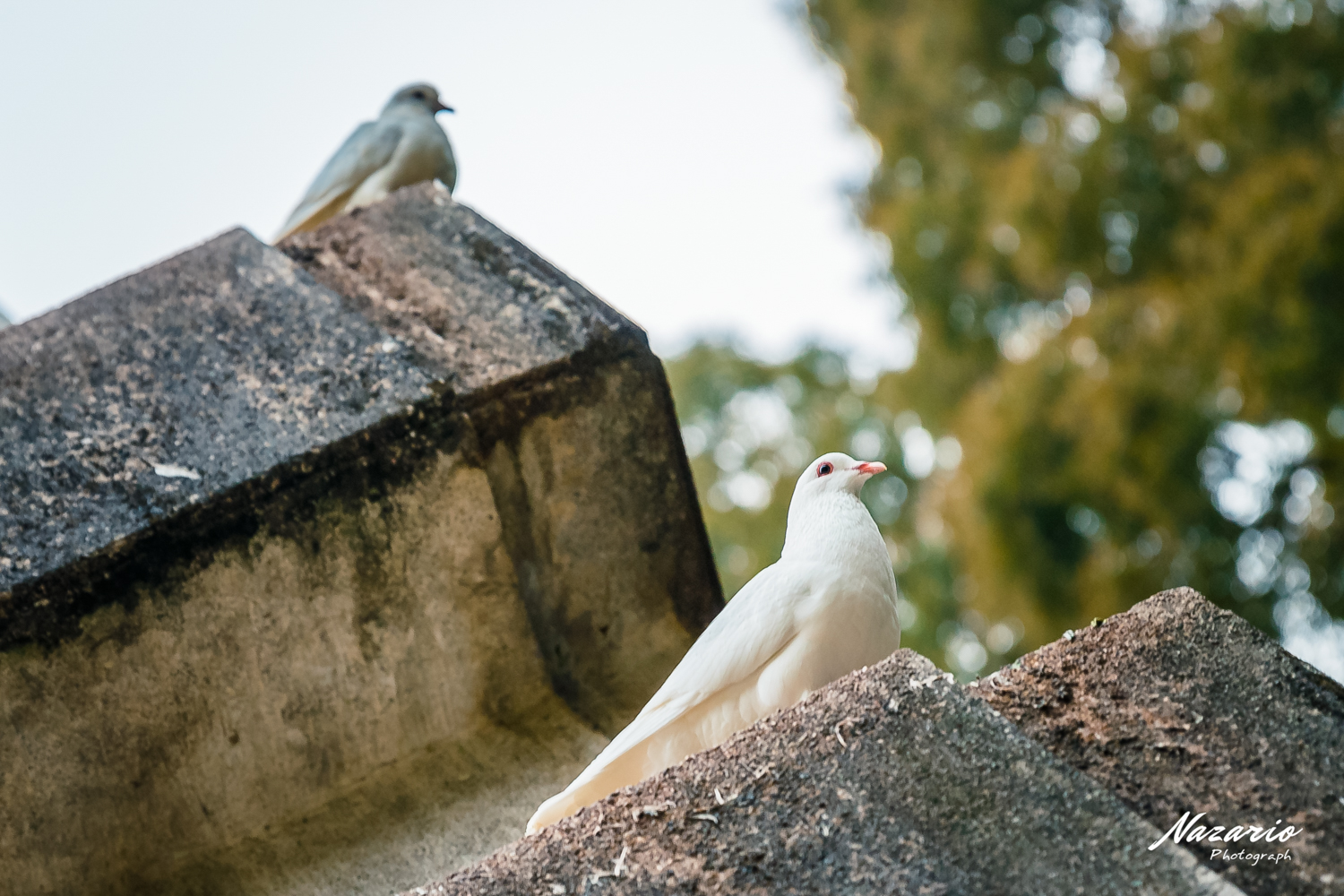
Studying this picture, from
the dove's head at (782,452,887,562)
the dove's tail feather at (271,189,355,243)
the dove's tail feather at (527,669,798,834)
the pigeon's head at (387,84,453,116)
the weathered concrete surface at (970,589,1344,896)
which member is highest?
the pigeon's head at (387,84,453,116)

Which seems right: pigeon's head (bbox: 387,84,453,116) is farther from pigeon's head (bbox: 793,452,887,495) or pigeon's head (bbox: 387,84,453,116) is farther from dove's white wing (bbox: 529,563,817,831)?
dove's white wing (bbox: 529,563,817,831)

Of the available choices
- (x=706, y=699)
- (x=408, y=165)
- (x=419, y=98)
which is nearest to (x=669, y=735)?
(x=706, y=699)

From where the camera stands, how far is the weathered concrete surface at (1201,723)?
3.76 ft

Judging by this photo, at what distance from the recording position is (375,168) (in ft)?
11.3

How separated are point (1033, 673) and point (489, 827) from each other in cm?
108

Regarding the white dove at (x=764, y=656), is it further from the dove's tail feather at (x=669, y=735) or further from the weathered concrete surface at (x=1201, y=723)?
the weathered concrete surface at (x=1201, y=723)

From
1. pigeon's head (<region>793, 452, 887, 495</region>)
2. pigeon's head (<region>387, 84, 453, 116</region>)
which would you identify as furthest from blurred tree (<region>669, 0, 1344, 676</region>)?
pigeon's head (<region>793, 452, 887, 495</region>)

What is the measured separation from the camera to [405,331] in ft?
7.22

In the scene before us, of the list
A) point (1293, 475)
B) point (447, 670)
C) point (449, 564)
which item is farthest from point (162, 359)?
point (1293, 475)

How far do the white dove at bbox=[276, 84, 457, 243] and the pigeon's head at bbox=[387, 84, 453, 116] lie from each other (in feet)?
1.34

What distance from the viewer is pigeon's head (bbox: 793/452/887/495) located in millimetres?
1745

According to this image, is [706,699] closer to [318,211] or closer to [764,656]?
[764,656]

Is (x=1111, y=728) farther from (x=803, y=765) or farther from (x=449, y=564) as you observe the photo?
(x=449, y=564)

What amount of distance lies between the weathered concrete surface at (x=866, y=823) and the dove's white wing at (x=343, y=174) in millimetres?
2624
